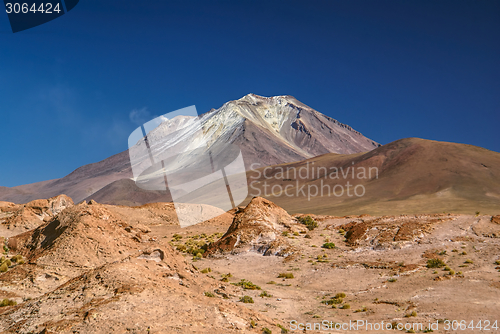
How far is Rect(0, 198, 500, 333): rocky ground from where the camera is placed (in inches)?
365

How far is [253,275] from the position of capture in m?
19.5

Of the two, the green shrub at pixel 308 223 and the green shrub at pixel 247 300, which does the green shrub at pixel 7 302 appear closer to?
the green shrub at pixel 247 300

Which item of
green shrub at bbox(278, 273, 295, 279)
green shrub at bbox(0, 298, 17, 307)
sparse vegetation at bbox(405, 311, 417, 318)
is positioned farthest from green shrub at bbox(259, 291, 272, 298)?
green shrub at bbox(0, 298, 17, 307)

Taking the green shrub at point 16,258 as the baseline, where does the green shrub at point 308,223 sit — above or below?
below

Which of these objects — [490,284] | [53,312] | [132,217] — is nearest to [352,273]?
[490,284]

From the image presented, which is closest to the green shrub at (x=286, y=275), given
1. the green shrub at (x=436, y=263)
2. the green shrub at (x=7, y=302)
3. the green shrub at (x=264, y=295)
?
the green shrub at (x=264, y=295)

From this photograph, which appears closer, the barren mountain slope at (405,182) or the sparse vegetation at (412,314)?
the sparse vegetation at (412,314)

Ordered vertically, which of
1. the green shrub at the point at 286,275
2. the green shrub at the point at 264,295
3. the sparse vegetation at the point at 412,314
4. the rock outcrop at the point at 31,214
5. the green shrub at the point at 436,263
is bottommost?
the sparse vegetation at the point at 412,314

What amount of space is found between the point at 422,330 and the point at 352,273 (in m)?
7.98

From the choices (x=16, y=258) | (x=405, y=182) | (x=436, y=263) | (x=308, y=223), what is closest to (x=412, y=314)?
(x=436, y=263)

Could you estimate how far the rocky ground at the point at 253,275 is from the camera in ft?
30.5

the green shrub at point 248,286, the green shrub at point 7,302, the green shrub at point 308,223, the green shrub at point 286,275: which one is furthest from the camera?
the green shrub at point 308,223

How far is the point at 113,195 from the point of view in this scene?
443 ft

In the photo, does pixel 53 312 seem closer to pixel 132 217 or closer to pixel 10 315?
pixel 10 315
